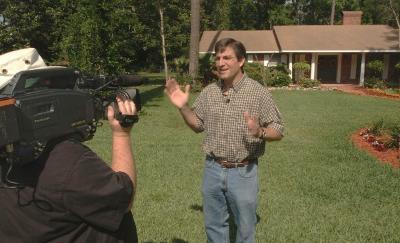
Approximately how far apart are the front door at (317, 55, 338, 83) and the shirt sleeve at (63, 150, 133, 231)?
106ft

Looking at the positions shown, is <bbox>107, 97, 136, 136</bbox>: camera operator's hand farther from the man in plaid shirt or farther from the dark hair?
the dark hair

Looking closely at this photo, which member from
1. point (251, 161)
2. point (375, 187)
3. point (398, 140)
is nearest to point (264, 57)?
point (398, 140)

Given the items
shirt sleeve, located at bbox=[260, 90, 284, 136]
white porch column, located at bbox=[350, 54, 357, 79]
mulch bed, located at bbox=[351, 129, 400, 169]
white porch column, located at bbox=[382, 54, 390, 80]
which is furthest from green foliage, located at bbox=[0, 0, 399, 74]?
shirt sleeve, located at bbox=[260, 90, 284, 136]

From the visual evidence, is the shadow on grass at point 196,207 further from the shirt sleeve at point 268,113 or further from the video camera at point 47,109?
the video camera at point 47,109

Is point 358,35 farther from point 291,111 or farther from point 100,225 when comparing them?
point 100,225

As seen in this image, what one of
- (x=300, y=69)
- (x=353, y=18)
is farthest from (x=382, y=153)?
(x=353, y=18)

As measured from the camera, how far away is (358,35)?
1277 inches

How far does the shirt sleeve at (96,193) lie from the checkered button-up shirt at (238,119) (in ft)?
6.50

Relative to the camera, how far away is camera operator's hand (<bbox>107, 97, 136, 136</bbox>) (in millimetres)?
1865

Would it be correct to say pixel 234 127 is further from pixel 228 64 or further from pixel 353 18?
pixel 353 18

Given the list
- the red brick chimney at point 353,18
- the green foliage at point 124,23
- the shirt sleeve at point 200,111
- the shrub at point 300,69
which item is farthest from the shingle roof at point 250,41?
the shirt sleeve at point 200,111

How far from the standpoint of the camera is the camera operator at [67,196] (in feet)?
5.49

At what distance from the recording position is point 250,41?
33250 millimetres

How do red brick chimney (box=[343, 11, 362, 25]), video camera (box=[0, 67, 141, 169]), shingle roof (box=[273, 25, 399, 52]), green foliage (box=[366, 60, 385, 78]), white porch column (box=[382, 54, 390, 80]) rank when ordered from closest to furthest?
video camera (box=[0, 67, 141, 169]) → green foliage (box=[366, 60, 385, 78]) → shingle roof (box=[273, 25, 399, 52]) → white porch column (box=[382, 54, 390, 80]) → red brick chimney (box=[343, 11, 362, 25])
